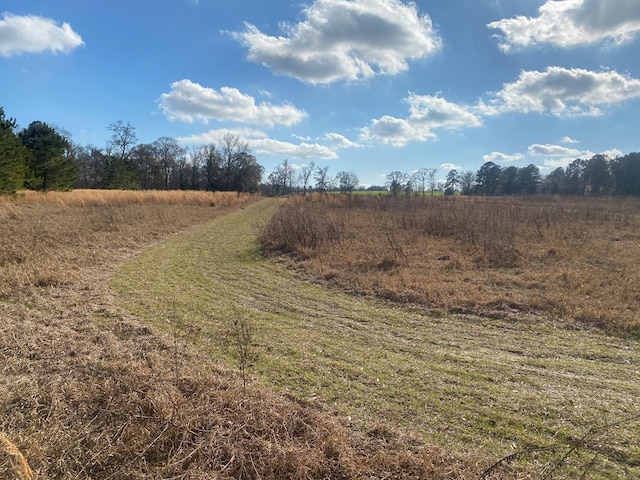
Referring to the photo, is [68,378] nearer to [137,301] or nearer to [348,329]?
[137,301]

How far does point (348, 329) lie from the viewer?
5.31m

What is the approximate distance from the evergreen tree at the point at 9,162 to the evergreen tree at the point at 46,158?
6.22m

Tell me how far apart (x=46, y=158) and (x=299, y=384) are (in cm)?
3624

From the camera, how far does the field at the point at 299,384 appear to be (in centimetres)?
254

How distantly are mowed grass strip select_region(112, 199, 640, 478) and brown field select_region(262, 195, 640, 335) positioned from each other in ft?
2.15

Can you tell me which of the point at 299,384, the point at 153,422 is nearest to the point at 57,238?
the point at 153,422

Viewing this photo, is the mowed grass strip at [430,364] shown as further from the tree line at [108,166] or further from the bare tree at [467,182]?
the bare tree at [467,182]

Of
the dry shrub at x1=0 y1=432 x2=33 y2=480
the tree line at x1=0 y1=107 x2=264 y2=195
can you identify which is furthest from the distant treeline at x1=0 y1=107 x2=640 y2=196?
the dry shrub at x1=0 y1=432 x2=33 y2=480

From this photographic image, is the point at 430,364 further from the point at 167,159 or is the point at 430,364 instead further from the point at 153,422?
the point at 167,159

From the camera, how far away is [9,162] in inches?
814

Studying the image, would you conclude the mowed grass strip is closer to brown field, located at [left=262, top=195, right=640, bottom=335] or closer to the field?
the field

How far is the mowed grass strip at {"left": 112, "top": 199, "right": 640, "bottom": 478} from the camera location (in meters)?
3.01

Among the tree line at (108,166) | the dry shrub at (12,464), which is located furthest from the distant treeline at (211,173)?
the dry shrub at (12,464)

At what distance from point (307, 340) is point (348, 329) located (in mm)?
811
